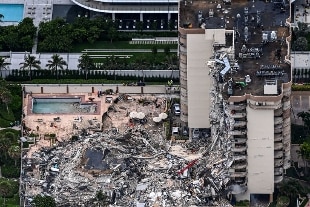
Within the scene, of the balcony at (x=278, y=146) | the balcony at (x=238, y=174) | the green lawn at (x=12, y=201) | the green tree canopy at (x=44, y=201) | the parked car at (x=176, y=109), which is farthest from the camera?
the parked car at (x=176, y=109)

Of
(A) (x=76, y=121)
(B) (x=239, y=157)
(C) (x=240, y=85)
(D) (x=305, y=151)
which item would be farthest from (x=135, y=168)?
(D) (x=305, y=151)

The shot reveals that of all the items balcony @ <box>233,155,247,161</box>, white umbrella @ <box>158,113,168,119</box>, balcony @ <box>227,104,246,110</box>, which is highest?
balcony @ <box>227,104,246,110</box>

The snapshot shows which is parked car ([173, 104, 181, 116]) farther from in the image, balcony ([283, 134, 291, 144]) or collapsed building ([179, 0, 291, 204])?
balcony ([283, 134, 291, 144])

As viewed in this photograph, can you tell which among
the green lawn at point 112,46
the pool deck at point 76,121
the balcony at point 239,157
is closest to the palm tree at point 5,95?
the pool deck at point 76,121

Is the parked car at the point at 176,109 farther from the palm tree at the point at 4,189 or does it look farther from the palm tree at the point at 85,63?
the palm tree at the point at 4,189

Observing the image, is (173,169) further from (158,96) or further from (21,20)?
(21,20)

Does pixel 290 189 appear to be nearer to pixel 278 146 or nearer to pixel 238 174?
pixel 278 146

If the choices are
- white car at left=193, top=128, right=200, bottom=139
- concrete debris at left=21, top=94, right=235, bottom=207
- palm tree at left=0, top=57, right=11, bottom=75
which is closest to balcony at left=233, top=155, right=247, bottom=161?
concrete debris at left=21, top=94, right=235, bottom=207
